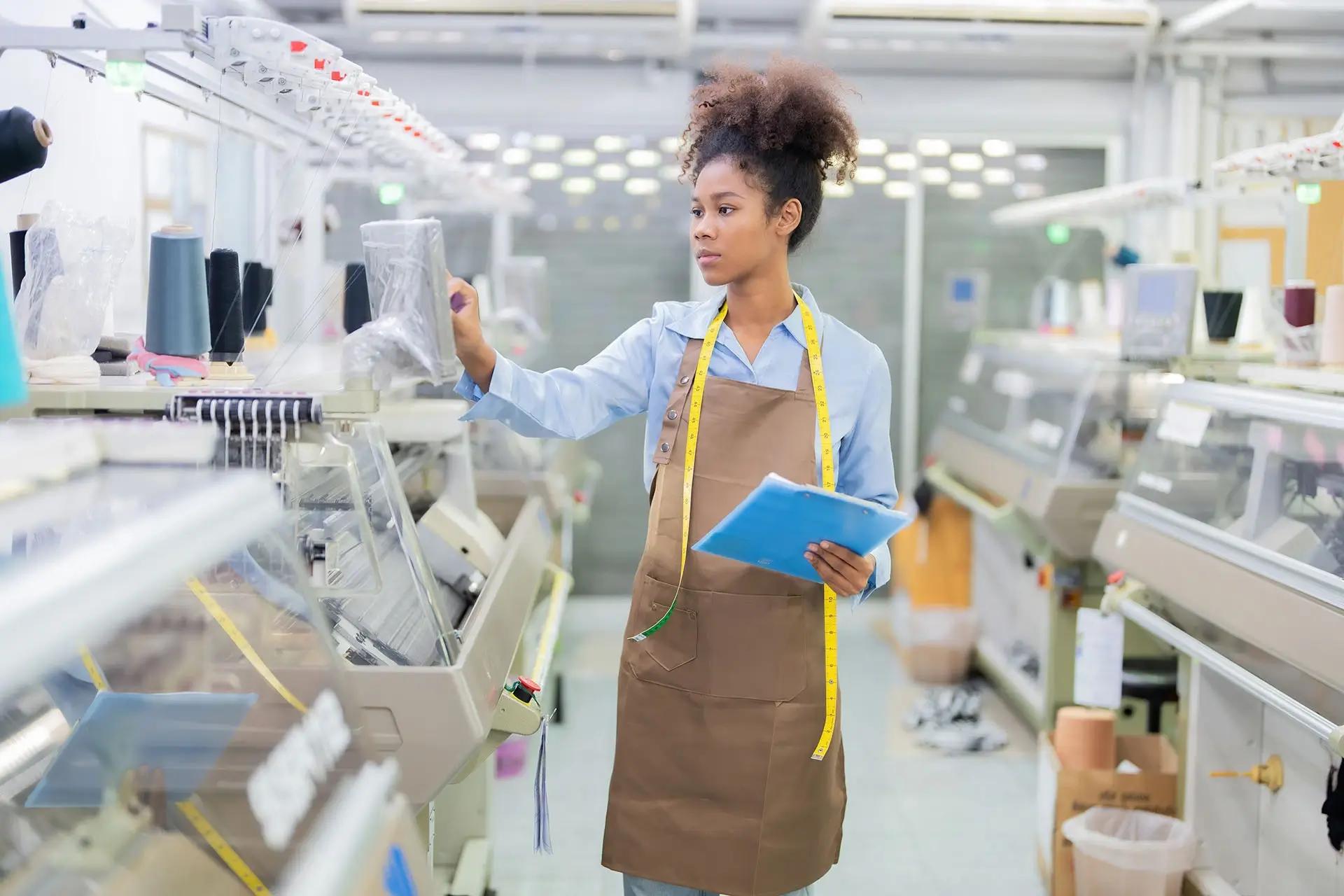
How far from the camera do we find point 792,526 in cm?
171

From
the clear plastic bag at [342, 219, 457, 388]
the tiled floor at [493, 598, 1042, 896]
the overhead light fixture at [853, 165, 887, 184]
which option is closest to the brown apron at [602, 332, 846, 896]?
the clear plastic bag at [342, 219, 457, 388]

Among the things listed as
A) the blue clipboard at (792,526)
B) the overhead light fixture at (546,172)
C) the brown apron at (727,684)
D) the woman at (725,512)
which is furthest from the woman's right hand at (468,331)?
the overhead light fixture at (546,172)

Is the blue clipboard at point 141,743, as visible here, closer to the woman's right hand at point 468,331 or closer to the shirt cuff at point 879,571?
the woman's right hand at point 468,331

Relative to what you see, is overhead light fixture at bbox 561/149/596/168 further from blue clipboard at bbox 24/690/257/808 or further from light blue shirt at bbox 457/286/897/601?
blue clipboard at bbox 24/690/257/808

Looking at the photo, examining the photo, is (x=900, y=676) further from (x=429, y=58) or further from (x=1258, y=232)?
(x=429, y=58)

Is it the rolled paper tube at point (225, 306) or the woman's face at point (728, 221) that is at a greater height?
the woman's face at point (728, 221)

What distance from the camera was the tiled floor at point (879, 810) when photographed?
130 inches

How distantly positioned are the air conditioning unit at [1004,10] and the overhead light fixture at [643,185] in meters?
1.40

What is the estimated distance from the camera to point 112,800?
111cm

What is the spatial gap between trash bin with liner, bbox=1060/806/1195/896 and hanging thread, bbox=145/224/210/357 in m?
2.18

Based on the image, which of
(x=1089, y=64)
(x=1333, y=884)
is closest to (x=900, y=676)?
(x=1333, y=884)

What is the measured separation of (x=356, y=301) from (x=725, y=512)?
130 centimetres

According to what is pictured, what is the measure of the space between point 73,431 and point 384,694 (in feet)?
2.45

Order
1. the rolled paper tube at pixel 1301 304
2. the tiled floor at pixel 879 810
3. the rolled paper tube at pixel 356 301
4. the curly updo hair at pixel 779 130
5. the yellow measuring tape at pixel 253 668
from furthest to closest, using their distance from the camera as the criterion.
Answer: the tiled floor at pixel 879 810 < the rolled paper tube at pixel 1301 304 < the rolled paper tube at pixel 356 301 < the curly updo hair at pixel 779 130 < the yellow measuring tape at pixel 253 668
